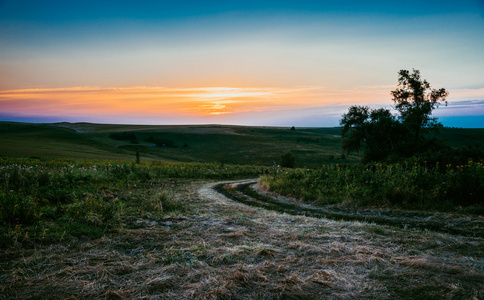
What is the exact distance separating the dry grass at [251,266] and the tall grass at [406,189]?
13.6ft

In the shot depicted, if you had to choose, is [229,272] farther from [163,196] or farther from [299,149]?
[299,149]

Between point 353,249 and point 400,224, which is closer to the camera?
point 353,249

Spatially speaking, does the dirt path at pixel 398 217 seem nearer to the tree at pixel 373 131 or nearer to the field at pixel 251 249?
the field at pixel 251 249

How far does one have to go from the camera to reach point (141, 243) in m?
5.52

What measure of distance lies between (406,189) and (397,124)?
26675mm

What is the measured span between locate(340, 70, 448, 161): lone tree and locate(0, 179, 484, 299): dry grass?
2959cm

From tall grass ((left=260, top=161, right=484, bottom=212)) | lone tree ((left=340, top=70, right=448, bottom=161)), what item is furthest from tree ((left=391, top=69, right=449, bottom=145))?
tall grass ((left=260, top=161, right=484, bottom=212))

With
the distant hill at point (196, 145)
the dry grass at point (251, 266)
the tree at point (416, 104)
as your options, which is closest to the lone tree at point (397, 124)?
the tree at point (416, 104)

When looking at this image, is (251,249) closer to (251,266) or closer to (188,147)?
(251,266)

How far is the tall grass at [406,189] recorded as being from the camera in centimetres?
921

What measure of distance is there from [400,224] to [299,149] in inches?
2604

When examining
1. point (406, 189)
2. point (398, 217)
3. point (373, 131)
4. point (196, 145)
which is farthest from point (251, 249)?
point (196, 145)

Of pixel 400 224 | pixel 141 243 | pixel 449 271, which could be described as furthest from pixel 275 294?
pixel 400 224

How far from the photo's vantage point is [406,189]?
33.3 feet
